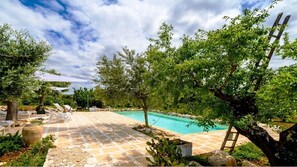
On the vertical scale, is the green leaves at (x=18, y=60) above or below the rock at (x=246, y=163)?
above

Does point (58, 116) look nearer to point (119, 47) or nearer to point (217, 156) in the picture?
point (119, 47)

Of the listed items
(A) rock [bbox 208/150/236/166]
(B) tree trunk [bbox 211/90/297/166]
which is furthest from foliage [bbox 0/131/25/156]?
(B) tree trunk [bbox 211/90/297/166]

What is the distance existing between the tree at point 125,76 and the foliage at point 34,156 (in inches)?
227

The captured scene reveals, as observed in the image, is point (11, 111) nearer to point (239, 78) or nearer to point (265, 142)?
point (239, 78)

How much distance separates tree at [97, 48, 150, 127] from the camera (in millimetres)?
12727

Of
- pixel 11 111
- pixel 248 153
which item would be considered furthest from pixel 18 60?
pixel 248 153

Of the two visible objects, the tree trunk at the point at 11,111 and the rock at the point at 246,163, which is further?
the tree trunk at the point at 11,111

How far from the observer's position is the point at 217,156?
6105 millimetres

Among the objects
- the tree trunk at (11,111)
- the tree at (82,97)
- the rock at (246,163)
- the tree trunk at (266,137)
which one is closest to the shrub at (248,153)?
the rock at (246,163)

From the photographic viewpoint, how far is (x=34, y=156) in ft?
22.1

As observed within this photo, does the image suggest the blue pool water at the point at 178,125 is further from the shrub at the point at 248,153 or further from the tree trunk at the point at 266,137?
the tree trunk at the point at 266,137

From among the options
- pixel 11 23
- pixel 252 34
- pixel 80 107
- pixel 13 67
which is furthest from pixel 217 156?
pixel 80 107

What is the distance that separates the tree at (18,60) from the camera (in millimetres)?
10117

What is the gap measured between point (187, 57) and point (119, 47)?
8531 millimetres
